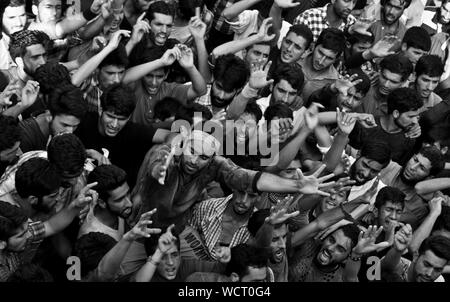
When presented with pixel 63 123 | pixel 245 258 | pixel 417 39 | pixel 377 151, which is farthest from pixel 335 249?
pixel 417 39

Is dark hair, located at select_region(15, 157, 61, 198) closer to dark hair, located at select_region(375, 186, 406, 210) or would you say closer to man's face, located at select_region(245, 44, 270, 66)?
dark hair, located at select_region(375, 186, 406, 210)

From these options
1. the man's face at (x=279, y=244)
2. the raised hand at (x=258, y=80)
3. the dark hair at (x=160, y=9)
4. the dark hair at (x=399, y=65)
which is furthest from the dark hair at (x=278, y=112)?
the dark hair at (x=399, y=65)

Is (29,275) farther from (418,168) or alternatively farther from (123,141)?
(418,168)

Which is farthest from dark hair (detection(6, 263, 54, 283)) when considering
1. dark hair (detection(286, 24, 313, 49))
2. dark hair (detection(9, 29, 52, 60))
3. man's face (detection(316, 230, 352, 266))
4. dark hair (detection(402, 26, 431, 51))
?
dark hair (detection(402, 26, 431, 51))

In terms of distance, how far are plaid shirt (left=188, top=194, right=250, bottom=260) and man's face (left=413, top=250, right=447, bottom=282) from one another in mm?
1123

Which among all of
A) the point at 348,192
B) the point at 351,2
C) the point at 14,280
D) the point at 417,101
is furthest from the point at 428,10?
the point at 14,280

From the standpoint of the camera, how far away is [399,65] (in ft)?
27.6

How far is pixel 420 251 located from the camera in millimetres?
7133

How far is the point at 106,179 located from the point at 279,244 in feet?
3.72

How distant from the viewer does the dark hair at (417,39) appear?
29.4 feet

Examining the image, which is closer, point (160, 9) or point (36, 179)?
point (36, 179)

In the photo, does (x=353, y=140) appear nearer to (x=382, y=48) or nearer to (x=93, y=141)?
(x=382, y=48)

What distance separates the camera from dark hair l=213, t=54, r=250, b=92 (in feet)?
24.7

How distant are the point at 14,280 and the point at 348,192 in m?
2.58
